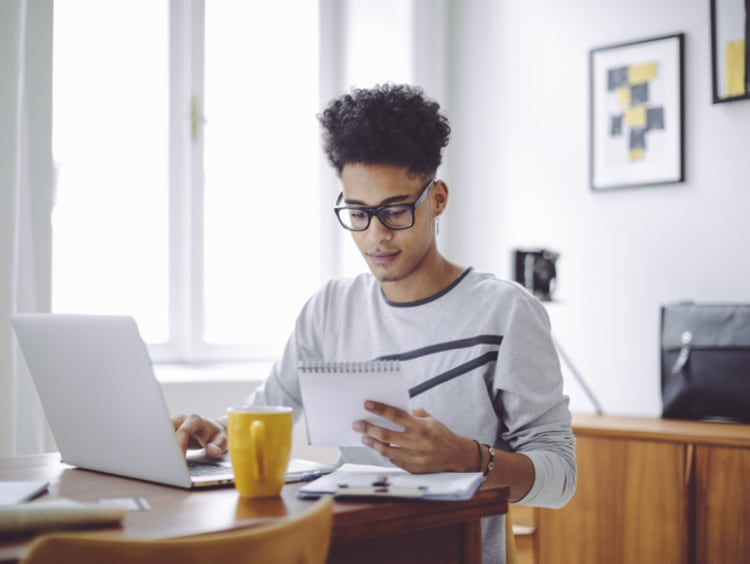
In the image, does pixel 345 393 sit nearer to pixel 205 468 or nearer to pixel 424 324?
pixel 205 468

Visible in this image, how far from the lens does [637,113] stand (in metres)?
2.89

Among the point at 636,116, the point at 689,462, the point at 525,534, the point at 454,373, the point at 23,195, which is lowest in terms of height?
the point at 525,534

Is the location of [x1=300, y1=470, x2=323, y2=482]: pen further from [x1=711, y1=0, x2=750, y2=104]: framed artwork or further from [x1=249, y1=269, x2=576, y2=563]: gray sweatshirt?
[x1=711, y1=0, x2=750, y2=104]: framed artwork

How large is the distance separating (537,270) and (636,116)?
630 mm

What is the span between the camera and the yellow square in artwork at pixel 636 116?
288cm

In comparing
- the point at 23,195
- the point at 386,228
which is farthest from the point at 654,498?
the point at 23,195

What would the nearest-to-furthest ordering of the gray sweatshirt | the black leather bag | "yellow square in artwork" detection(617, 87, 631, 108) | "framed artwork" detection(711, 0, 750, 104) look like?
the gray sweatshirt, the black leather bag, "framed artwork" detection(711, 0, 750, 104), "yellow square in artwork" detection(617, 87, 631, 108)

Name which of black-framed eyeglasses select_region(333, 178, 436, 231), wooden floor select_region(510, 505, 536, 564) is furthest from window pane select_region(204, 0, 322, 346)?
black-framed eyeglasses select_region(333, 178, 436, 231)

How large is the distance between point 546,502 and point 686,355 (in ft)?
4.18

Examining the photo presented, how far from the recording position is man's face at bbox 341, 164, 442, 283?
1.53 meters

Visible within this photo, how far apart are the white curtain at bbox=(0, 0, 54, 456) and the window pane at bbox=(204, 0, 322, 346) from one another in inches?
36.0

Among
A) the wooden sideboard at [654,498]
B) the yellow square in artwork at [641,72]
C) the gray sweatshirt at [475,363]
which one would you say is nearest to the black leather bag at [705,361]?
the wooden sideboard at [654,498]

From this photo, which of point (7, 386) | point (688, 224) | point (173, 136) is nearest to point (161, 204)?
point (173, 136)

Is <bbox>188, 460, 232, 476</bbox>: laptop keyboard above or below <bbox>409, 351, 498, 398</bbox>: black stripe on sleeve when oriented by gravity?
below
